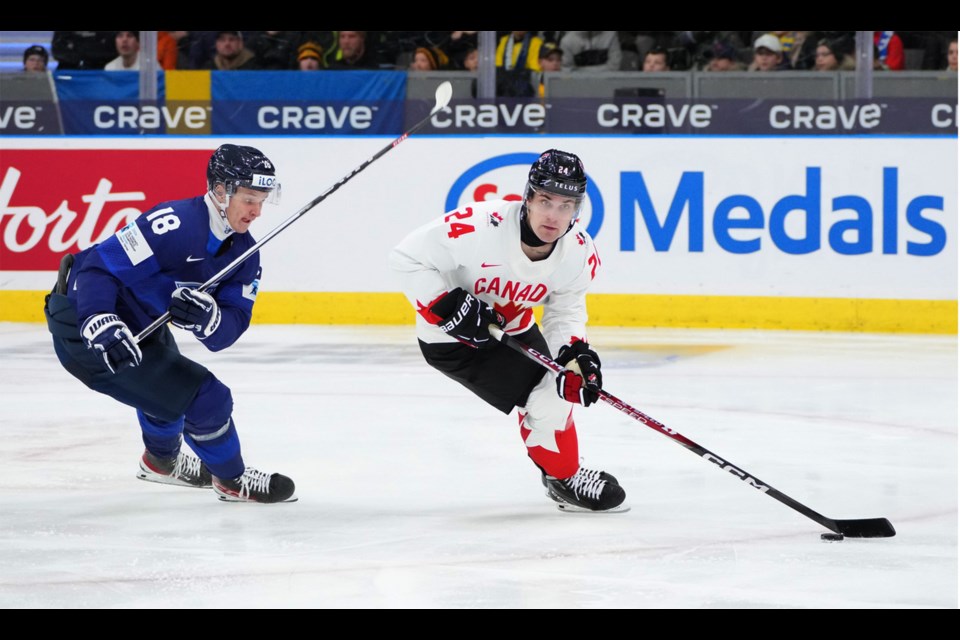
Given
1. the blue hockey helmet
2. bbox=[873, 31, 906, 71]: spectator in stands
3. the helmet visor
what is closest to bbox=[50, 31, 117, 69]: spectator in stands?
bbox=[873, 31, 906, 71]: spectator in stands

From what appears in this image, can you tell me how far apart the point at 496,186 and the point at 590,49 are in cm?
90

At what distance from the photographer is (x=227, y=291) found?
3.67 meters

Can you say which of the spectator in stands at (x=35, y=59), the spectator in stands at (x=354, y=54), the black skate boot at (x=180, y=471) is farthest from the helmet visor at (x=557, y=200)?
the spectator in stands at (x=35, y=59)

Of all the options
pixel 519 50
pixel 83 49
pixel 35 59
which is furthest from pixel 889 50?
pixel 35 59

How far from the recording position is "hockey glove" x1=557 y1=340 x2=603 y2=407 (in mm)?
3396

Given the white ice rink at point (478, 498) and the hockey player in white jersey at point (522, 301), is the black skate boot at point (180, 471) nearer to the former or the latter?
the white ice rink at point (478, 498)

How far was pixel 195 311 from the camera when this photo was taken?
136 inches

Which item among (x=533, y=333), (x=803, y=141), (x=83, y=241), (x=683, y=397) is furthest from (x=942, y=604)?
(x=83, y=241)

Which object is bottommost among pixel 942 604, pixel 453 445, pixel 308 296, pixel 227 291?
pixel 308 296

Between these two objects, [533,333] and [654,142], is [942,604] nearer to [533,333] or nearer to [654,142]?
[533,333]

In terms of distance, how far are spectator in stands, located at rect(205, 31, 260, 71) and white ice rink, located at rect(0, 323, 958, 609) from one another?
203 centimetres

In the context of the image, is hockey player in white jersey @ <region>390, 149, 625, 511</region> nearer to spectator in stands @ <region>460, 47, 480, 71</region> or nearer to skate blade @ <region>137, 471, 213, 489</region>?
skate blade @ <region>137, 471, 213, 489</region>

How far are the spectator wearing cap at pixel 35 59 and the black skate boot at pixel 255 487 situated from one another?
4690 mm
